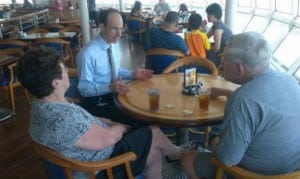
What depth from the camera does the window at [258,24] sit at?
787 cm

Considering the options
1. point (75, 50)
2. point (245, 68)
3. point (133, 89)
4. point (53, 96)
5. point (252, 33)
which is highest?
point (252, 33)

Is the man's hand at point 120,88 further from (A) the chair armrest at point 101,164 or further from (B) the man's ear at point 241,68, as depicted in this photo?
(B) the man's ear at point 241,68

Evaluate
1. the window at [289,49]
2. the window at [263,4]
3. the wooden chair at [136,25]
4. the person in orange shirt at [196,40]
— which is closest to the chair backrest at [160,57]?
the person in orange shirt at [196,40]

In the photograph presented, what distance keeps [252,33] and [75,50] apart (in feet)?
18.5

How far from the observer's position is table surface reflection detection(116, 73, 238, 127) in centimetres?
170

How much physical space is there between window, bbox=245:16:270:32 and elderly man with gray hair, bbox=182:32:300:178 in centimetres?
677

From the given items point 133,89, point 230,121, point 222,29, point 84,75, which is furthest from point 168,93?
point 222,29

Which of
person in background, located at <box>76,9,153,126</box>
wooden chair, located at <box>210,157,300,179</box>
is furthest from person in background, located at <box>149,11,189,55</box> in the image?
wooden chair, located at <box>210,157,300,179</box>

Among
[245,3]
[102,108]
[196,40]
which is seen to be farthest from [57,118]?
[245,3]

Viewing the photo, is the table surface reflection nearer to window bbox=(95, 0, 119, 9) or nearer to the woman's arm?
the woman's arm

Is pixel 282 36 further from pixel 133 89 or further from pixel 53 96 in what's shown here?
pixel 53 96

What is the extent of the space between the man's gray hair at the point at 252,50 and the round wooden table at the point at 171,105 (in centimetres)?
46

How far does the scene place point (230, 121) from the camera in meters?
1.33

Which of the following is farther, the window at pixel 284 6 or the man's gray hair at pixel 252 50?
the window at pixel 284 6
